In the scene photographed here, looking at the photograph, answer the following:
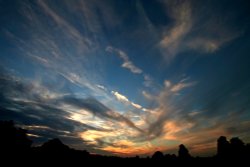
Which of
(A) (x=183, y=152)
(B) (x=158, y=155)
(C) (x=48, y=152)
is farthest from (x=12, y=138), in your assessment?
(A) (x=183, y=152)

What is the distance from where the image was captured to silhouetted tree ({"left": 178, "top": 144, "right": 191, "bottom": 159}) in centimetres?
10134

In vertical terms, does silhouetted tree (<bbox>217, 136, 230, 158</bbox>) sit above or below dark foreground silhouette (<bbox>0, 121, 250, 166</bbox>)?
above

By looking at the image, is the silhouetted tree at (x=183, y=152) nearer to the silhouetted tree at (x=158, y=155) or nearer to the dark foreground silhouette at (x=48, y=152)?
the silhouetted tree at (x=158, y=155)

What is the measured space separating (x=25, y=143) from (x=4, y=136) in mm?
8242

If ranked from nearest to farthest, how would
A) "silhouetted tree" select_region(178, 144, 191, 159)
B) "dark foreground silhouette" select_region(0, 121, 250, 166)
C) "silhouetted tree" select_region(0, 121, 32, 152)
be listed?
"dark foreground silhouette" select_region(0, 121, 250, 166), "silhouetted tree" select_region(0, 121, 32, 152), "silhouetted tree" select_region(178, 144, 191, 159)

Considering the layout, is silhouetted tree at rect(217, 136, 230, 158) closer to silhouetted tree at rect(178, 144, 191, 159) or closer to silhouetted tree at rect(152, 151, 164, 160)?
silhouetted tree at rect(178, 144, 191, 159)

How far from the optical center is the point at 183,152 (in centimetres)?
10262

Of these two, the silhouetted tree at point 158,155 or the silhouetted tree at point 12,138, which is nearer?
the silhouetted tree at point 12,138

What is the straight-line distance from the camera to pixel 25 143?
61.5 metres

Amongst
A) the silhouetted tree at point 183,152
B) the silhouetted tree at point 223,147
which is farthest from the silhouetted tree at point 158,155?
the silhouetted tree at point 223,147

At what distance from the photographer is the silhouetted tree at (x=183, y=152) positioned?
101 meters

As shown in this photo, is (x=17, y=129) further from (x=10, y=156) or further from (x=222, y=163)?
(x=222, y=163)

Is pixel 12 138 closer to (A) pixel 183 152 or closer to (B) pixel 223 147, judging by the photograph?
(B) pixel 223 147

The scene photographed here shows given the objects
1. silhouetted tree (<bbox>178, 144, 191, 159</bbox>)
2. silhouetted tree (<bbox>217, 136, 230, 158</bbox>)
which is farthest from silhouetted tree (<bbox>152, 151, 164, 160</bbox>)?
silhouetted tree (<bbox>217, 136, 230, 158</bbox>)
